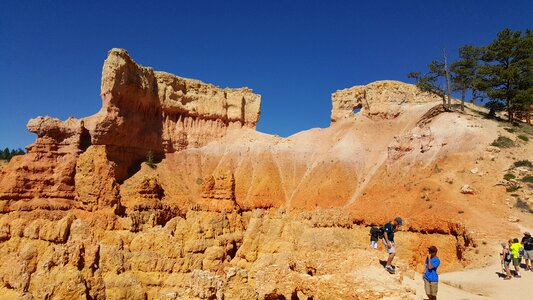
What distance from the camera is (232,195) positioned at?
48656mm

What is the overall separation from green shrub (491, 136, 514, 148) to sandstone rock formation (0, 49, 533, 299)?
2.91 ft

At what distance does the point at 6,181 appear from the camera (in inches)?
1636

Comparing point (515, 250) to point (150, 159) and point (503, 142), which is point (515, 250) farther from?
point (150, 159)

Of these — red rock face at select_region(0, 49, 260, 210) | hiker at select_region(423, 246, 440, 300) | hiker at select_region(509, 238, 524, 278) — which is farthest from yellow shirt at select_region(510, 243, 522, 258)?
red rock face at select_region(0, 49, 260, 210)

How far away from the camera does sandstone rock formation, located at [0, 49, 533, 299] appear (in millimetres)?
20656

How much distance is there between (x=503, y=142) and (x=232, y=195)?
29.8 m

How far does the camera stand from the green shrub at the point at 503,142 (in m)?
38.7

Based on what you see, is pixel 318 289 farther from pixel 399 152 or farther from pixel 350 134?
pixel 350 134

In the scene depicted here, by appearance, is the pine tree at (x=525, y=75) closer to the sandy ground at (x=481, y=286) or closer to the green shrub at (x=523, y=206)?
the green shrub at (x=523, y=206)

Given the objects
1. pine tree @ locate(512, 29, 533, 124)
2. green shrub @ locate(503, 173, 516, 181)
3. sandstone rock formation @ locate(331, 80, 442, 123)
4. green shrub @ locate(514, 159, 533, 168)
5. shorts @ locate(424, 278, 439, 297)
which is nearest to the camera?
shorts @ locate(424, 278, 439, 297)

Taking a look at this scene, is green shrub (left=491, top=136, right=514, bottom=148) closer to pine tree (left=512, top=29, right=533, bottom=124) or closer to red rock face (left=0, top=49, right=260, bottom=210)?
pine tree (left=512, top=29, right=533, bottom=124)

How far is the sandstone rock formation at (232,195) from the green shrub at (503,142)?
34.9 inches

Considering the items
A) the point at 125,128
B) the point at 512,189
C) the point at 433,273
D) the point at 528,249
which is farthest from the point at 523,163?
the point at 125,128

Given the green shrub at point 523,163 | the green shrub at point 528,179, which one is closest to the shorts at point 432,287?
the green shrub at point 528,179
